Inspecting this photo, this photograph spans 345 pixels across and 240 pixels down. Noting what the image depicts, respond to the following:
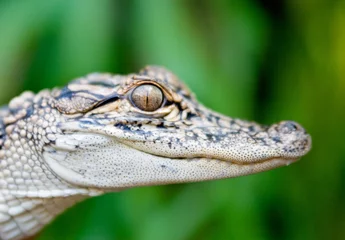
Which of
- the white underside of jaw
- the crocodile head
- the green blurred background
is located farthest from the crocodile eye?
the green blurred background

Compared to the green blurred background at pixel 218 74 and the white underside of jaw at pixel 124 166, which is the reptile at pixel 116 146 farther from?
the green blurred background at pixel 218 74

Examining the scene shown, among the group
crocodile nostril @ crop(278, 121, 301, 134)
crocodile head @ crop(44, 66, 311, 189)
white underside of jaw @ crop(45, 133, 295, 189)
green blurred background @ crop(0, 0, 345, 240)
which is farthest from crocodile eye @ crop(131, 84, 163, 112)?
green blurred background @ crop(0, 0, 345, 240)

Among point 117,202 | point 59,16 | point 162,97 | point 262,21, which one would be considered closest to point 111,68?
point 59,16

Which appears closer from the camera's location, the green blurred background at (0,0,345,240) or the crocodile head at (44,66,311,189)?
the crocodile head at (44,66,311,189)

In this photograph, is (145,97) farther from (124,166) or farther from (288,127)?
(288,127)

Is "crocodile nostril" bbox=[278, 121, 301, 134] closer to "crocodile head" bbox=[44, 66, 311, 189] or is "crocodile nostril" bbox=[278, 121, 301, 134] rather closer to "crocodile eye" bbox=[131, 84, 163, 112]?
"crocodile head" bbox=[44, 66, 311, 189]

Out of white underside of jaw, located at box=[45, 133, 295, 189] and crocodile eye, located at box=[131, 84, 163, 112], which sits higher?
crocodile eye, located at box=[131, 84, 163, 112]

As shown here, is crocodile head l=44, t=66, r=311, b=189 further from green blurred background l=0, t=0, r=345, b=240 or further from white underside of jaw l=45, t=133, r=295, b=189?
green blurred background l=0, t=0, r=345, b=240

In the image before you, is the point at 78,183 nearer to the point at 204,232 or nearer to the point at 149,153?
the point at 149,153

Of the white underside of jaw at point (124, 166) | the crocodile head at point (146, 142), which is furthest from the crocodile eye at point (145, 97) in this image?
the white underside of jaw at point (124, 166)

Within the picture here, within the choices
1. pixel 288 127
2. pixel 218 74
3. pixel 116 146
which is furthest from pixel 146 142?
pixel 218 74
